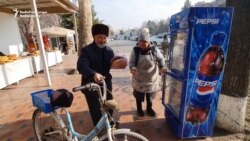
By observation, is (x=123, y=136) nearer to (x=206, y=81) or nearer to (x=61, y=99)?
(x=61, y=99)

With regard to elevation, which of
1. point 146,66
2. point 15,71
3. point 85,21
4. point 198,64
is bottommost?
point 15,71

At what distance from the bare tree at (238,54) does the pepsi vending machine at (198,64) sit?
39cm

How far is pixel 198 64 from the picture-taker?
2.60m

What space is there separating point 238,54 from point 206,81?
0.71 m

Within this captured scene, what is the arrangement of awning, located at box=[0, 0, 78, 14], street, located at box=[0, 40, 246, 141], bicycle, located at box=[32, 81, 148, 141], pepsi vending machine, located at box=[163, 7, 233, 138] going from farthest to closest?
awning, located at box=[0, 0, 78, 14] → street, located at box=[0, 40, 246, 141] → pepsi vending machine, located at box=[163, 7, 233, 138] → bicycle, located at box=[32, 81, 148, 141]

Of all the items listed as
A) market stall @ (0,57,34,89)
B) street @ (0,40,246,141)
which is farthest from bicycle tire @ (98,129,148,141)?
market stall @ (0,57,34,89)

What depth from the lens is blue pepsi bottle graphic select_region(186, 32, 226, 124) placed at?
257 cm

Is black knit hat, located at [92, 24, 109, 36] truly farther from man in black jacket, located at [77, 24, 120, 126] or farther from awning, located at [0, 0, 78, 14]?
awning, located at [0, 0, 78, 14]

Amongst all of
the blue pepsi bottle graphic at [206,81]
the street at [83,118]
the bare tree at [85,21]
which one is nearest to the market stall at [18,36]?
the street at [83,118]

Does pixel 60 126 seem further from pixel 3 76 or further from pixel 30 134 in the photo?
pixel 3 76

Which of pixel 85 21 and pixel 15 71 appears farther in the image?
pixel 85 21

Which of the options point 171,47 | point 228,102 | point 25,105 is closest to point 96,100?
point 171,47

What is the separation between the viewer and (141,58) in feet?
10.9

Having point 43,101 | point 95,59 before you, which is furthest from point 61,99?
point 95,59
